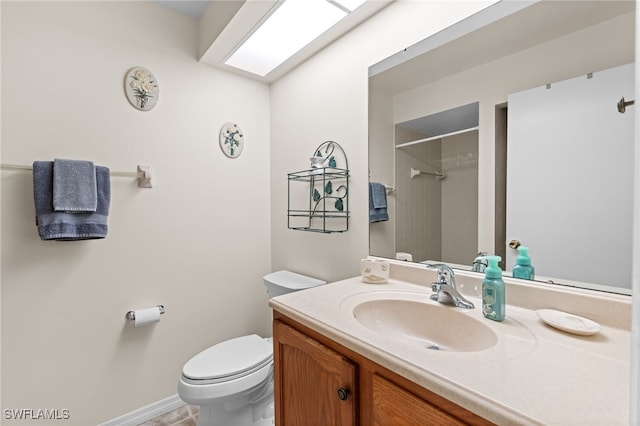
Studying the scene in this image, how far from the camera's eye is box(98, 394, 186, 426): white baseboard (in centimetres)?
150

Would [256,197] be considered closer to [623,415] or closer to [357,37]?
[357,37]

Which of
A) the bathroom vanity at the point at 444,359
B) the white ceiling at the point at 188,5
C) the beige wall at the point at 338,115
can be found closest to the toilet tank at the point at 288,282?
the beige wall at the point at 338,115

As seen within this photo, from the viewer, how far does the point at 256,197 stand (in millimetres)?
2059

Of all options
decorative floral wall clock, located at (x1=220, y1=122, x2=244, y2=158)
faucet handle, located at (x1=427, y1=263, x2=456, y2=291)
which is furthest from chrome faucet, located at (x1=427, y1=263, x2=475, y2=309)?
decorative floral wall clock, located at (x1=220, y1=122, x2=244, y2=158)

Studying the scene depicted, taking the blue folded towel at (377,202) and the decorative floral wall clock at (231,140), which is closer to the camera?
the blue folded towel at (377,202)

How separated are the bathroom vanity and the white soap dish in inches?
0.9

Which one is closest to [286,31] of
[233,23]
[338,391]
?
[233,23]

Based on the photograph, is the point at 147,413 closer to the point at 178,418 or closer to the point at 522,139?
the point at 178,418

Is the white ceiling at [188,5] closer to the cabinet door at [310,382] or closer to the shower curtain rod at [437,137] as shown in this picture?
the shower curtain rod at [437,137]

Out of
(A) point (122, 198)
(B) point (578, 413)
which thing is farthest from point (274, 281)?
(B) point (578, 413)

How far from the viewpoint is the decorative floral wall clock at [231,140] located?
1.87m

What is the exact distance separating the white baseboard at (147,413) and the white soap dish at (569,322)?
194 cm

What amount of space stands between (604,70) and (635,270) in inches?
31.4

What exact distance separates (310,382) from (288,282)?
829mm
